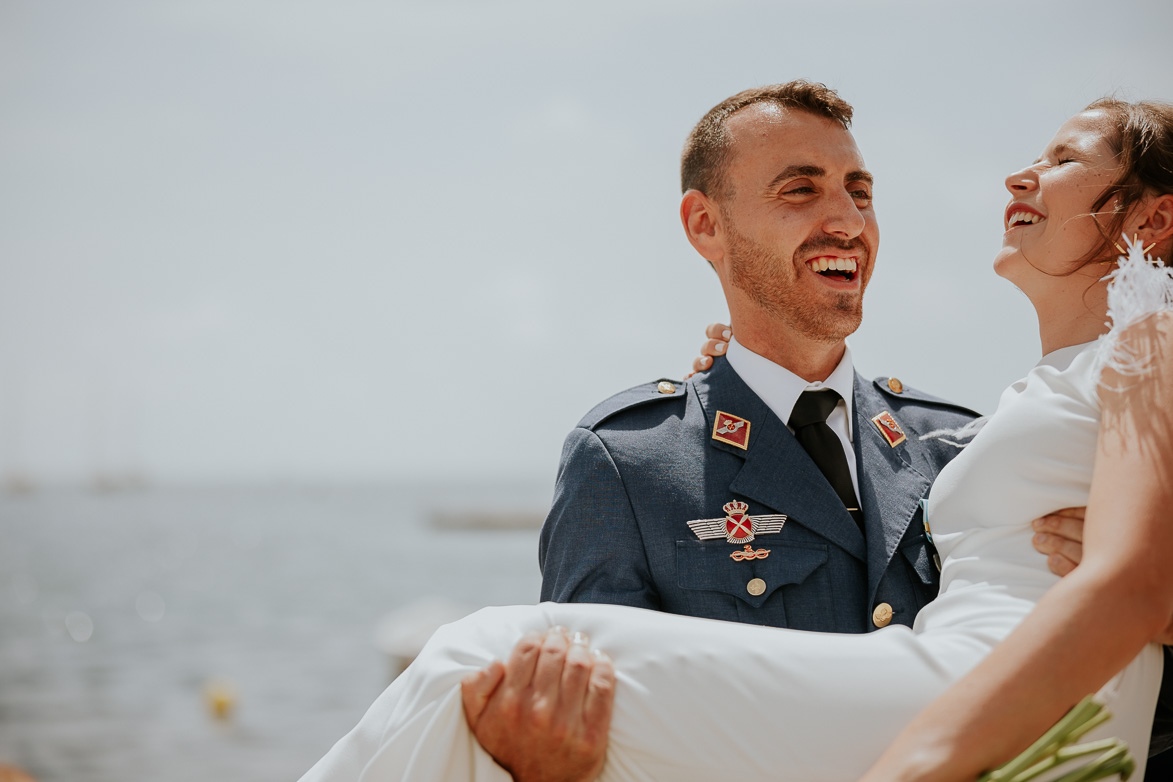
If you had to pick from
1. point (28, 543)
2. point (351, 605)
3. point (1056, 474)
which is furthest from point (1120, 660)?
point (28, 543)

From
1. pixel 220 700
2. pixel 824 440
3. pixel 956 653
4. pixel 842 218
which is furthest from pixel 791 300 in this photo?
pixel 220 700

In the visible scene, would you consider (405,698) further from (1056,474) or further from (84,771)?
(84,771)

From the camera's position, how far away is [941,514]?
2.00m

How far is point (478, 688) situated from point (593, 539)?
0.64m

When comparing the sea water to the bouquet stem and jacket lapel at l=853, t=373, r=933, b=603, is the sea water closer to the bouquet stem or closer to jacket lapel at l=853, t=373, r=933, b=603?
jacket lapel at l=853, t=373, r=933, b=603

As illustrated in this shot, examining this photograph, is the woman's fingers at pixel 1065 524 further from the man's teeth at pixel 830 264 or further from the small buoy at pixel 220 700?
the small buoy at pixel 220 700

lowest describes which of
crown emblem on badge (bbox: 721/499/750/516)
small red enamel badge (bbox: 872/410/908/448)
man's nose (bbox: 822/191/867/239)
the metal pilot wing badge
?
the metal pilot wing badge

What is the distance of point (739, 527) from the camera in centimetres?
222

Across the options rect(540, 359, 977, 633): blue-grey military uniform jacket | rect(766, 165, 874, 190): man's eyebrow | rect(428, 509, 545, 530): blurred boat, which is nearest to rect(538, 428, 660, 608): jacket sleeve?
rect(540, 359, 977, 633): blue-grey military uniform jacket

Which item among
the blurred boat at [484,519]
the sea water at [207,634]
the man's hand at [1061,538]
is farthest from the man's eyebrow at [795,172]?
the blurred boat at [484,519]

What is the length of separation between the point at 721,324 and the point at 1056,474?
1.28 metres

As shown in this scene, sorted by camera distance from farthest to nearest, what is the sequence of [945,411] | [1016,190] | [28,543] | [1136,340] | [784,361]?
[28,543] < [945,411] < [784,361] < [1016,190] < [1136,340]

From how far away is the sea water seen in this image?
12.1 metres

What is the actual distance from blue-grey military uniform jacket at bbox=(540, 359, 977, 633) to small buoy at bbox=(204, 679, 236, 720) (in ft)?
43.4
